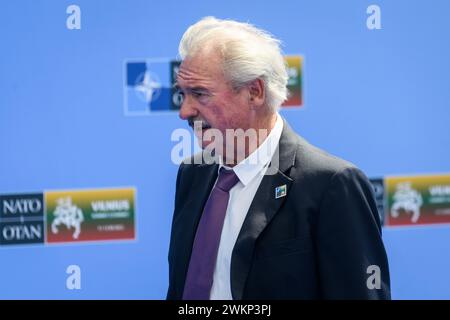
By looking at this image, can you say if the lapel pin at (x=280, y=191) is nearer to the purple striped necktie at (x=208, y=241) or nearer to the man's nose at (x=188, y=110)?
the purple striped necktie at (x=208, y=241)

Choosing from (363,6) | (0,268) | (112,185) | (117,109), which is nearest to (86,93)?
(117,109)

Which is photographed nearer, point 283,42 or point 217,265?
point 217,265

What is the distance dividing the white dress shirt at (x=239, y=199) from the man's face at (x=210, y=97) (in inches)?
2.7

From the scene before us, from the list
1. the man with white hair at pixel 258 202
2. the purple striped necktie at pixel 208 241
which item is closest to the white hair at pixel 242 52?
the man with white hair at pixel 258 202

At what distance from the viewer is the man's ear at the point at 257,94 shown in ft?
5.39

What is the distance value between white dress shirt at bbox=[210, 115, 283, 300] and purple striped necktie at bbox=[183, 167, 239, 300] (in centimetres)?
1

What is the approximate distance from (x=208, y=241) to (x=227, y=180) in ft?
0.49

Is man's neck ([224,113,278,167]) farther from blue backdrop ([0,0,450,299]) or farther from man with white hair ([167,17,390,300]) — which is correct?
blue backdrop ([0,0,450,299])

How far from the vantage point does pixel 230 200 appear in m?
1.66

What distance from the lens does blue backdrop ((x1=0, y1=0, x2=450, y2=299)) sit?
2523 millimetres

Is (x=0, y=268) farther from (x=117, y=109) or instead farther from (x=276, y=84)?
(x=276, y=84)

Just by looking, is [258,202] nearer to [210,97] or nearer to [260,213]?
[260,213]

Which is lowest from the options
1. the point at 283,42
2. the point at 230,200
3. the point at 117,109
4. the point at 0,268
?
the point at 0,268

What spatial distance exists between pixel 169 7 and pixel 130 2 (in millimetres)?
136
